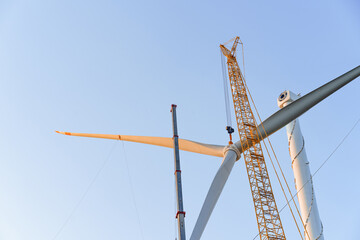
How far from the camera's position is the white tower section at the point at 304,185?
45875 millimetres

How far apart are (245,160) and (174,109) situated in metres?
28.5

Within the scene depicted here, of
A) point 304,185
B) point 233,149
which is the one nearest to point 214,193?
point 233,149

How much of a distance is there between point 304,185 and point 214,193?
17.2 m

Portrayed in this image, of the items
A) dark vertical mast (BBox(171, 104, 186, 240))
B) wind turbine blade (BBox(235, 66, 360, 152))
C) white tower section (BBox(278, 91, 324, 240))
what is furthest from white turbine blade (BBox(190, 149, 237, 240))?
white tower section (BBox(278, 91, 324, 240))

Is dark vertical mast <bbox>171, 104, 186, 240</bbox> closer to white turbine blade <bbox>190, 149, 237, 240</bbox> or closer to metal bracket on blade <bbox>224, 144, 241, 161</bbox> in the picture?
white turbine blade <bbox>190, 149, 237, 240</bbox>

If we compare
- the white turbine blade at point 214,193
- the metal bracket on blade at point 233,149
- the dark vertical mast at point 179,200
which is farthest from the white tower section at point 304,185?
the dark vertical mast at point 179,200

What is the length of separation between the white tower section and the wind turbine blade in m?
11.6

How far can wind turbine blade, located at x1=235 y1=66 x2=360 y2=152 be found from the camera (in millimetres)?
35500

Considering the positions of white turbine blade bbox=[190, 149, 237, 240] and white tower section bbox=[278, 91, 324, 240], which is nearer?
white turbine blade bbox=[190, 149, 237, 240]

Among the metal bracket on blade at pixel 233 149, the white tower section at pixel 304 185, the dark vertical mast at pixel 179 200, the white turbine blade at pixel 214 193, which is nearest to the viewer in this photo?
the dark vertical mast at pixel 179 200

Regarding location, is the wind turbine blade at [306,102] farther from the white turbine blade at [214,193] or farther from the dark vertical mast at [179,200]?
the dark vertical mast at [179,200]

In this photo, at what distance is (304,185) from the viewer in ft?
157

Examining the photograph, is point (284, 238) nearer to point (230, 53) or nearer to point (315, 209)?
point (315, 209)

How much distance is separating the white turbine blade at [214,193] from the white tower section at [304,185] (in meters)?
12.8
